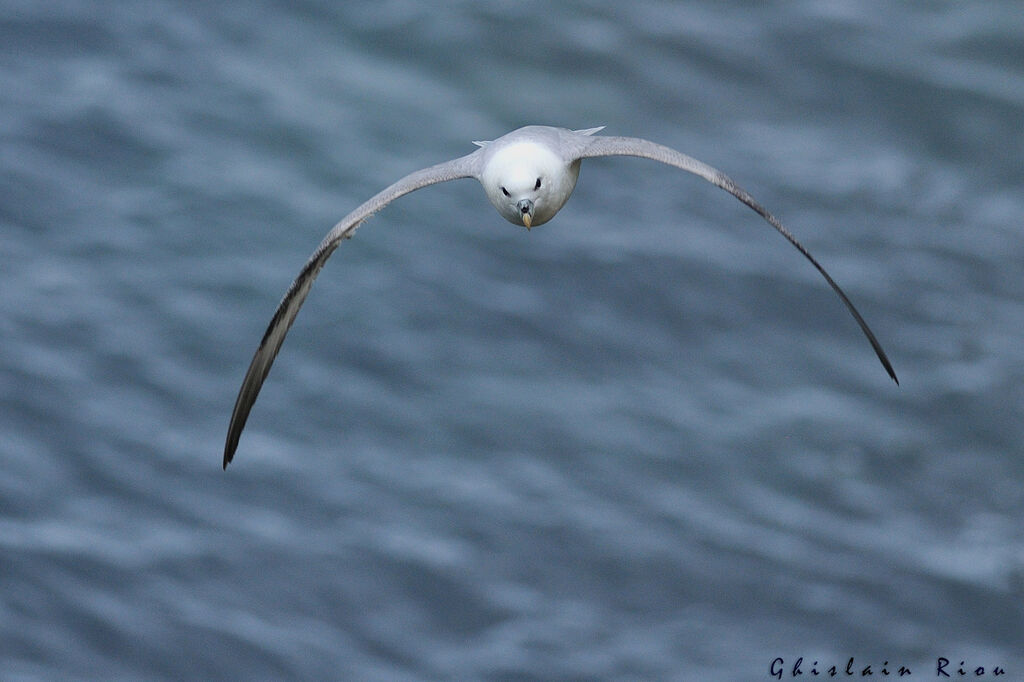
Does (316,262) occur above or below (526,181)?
below

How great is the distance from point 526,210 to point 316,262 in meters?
1.61

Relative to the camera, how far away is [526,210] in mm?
9625

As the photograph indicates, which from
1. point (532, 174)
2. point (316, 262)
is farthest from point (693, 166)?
point (316, 262)

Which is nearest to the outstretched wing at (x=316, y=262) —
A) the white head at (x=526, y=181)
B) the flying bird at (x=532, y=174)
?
the flying bird at (x=532, y=174)

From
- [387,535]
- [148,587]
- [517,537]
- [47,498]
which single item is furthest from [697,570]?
[47,498]

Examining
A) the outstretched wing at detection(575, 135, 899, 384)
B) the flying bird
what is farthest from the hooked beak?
the outstretched wing at detection(575, 135, 899, 384)

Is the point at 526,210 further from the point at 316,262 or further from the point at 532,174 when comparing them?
the point at 316,262

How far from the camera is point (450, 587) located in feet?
67.6

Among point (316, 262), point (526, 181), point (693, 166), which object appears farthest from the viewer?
point (316, 262)

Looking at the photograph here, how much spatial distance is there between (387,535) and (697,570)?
171 inches

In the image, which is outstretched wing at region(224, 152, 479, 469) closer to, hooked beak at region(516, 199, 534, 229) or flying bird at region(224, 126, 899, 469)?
flying bird at region(224, 126, 899, 469)

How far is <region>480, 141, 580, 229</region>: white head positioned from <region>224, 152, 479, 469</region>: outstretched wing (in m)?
0.33

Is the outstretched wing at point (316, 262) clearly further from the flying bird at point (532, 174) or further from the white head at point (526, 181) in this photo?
the white head at point (526, 181)

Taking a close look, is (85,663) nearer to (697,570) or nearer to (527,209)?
(697,570)
